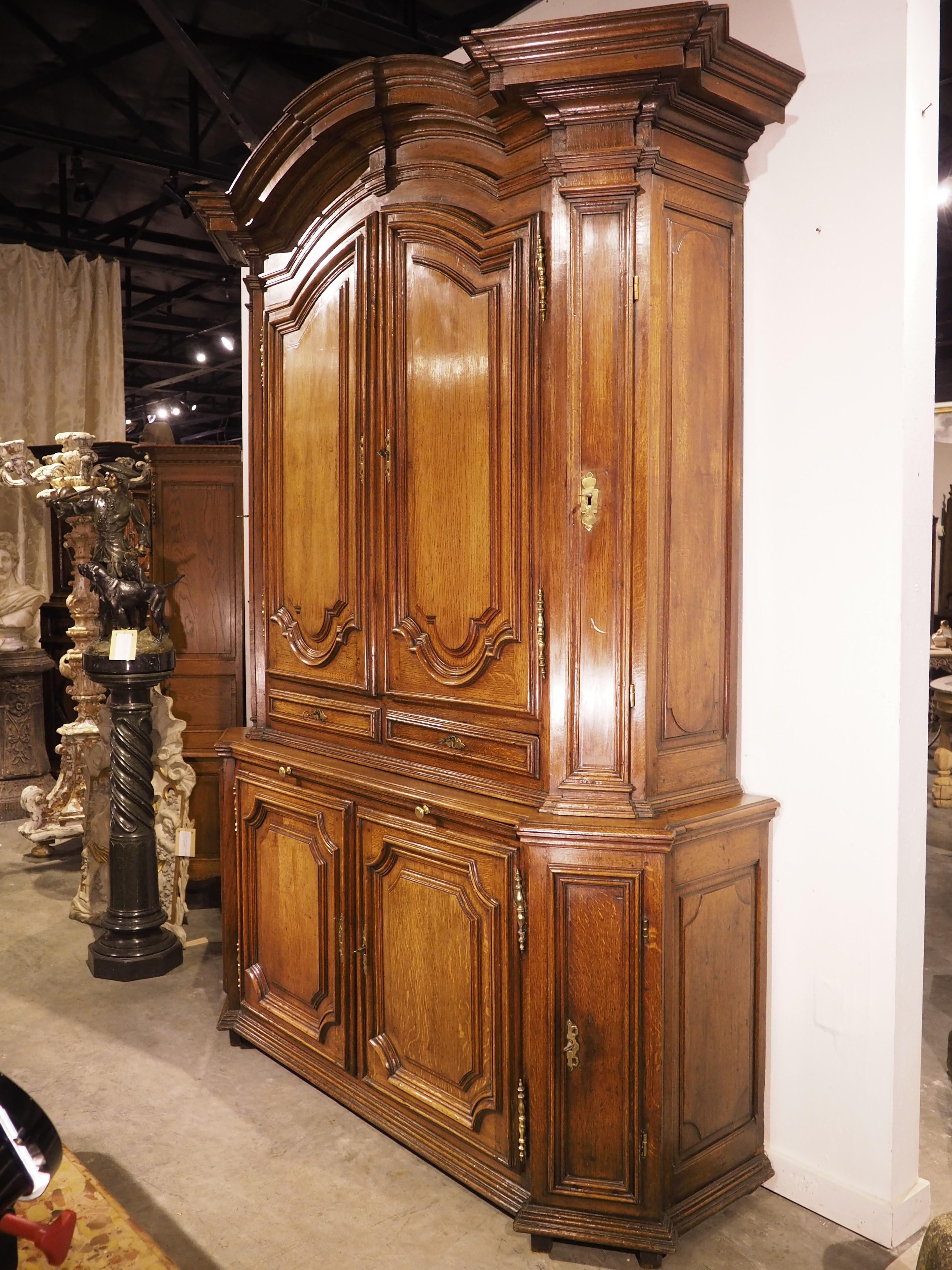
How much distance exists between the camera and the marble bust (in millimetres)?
6188

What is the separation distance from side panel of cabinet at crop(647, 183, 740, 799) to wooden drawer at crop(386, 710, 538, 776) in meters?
0.30

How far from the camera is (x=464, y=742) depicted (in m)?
2.48

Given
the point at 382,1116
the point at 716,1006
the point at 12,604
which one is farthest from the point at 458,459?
the point at 12,604

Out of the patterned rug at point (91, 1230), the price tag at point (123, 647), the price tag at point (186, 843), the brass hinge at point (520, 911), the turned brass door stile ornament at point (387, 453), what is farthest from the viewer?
the price tag at point (186, 843)

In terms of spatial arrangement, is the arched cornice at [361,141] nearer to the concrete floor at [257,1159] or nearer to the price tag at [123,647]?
the price tag at [123,647]

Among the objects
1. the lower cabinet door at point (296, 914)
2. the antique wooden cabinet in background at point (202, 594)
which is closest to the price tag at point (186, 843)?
the antique wooden cabinet in background at point (202, 594)

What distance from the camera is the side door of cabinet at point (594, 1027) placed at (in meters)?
2.12

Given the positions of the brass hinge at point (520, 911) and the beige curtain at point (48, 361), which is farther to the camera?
the beige curtain at point (48, 361)

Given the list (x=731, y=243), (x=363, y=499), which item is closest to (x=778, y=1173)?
(x=363, y=499)

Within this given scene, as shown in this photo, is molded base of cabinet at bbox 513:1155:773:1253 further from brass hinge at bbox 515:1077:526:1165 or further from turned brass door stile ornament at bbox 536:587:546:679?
turned brass door stile ornament at bbox 536:587:546:679

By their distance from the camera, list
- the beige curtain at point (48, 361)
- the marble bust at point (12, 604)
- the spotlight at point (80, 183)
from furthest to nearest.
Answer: the beige curtain at point (48, 361) < the marble bust at point (12, 604) < the spotlight at point (80, 183)

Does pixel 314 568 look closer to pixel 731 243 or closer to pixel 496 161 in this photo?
pixel 496 161

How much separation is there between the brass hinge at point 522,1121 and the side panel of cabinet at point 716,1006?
321mm

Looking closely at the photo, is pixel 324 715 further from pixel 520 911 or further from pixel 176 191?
pixel 176 191
